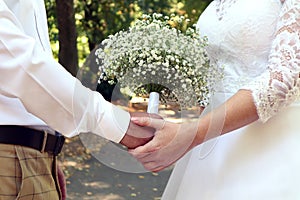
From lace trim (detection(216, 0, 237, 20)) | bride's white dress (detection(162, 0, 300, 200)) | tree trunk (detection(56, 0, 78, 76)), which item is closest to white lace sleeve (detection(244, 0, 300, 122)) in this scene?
bride's white dress (detection(162, 0, 300, 200))

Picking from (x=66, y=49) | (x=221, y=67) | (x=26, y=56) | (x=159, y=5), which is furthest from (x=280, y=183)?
(x=159, y=5)

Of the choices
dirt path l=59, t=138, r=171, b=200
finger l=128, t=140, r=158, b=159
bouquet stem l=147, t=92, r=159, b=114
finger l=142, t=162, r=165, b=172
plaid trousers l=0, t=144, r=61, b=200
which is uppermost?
bouquet stem l=147, t=92, r=159, b=114

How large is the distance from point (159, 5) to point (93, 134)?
5.45 meters

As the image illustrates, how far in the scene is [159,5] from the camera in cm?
701

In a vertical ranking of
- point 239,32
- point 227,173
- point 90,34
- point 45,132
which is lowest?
point 90,34

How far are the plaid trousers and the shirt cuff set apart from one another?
27 cm

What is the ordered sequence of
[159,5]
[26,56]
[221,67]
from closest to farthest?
1. [26,56]
2. [221,67]
3. [159,5]

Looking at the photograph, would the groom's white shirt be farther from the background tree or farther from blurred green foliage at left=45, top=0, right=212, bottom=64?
blurred green foliage at left=45, top=0, right=212, bottom=64

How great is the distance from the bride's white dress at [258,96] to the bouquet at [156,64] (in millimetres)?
152

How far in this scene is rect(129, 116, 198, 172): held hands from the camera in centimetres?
174

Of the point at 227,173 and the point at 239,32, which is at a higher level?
the point at 239,32

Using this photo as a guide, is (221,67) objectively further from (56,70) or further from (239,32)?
(56,70)

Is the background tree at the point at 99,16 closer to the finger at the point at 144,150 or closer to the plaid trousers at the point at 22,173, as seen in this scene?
the plaid trousers at the point at 22,173

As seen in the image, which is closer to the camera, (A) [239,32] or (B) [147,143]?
(B) [147,143]
